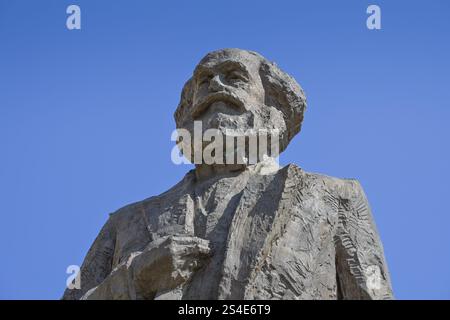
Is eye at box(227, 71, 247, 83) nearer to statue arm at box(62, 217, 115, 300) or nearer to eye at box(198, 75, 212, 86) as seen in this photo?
eye at box(198, 75, 212, 86)

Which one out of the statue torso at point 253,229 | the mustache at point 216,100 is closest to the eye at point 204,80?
the mustache at point 216,100

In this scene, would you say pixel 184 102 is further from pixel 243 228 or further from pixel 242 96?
pixel 243 228

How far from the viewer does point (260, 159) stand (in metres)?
13.5

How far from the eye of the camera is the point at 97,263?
531 inches

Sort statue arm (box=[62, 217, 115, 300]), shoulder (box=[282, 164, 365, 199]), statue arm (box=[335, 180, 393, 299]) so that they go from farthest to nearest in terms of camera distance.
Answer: statue arm (box=[62, 217, 115, 300]), shoulder (box=[282, 164, 365, 199]), statue arm (box=[335, 180, 393, 299])

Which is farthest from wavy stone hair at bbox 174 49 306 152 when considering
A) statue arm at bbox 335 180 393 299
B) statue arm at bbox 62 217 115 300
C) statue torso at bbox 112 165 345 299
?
statue arm at bbox 62 217 115 300

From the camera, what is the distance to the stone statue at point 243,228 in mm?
12242

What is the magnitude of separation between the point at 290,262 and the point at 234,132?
1683mm

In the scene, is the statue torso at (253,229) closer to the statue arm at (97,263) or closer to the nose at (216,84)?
the statue arm at (97,263)

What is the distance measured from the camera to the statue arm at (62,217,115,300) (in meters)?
13.2

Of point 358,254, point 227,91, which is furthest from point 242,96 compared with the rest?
point 358,254

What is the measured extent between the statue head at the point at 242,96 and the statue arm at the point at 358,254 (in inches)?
47.4

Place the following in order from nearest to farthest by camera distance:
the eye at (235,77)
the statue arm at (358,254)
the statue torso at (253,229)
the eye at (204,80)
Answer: the statue torso at (253,229)
the statue arm at (358,254)
the eye at (235,77)
the eye at (204,80)
